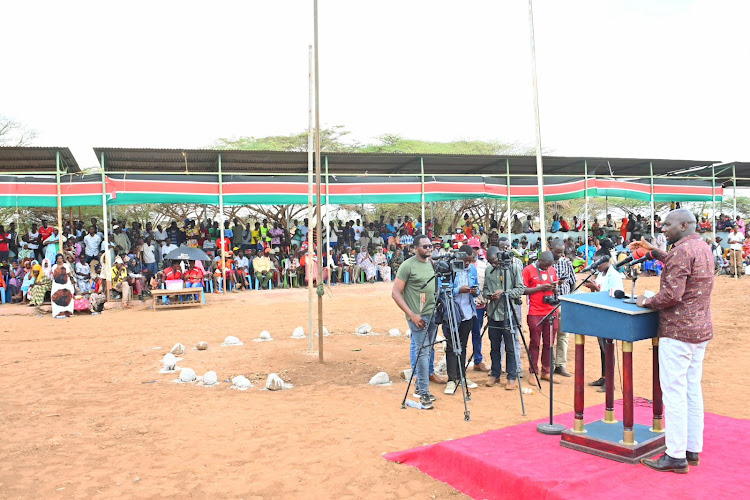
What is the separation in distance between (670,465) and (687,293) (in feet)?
4.02

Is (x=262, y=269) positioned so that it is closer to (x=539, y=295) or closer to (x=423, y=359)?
(x=539, y=295)

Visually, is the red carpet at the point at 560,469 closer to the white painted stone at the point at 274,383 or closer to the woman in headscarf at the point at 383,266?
the white painted stone at the point at 274,383

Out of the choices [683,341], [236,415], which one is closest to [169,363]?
[236,415]

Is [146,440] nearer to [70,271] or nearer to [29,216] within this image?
[70,271]

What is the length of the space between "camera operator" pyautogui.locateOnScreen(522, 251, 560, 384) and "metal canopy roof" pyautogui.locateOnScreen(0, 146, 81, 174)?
13730 mm

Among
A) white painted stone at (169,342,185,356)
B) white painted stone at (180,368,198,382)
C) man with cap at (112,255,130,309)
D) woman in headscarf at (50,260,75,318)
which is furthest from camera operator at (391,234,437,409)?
man with cap at (112,255,130,309)

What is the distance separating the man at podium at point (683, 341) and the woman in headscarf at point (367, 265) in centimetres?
1627

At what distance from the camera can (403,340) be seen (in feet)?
33.5

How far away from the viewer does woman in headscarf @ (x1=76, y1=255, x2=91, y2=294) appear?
15.7 metres

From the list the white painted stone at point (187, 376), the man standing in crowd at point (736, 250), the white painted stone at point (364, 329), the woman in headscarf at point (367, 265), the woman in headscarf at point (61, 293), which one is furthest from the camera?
the man standing in crowd at point (736, 250)

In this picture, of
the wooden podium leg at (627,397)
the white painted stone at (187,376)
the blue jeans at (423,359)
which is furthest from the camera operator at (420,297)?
the white painted stone at (187,376)

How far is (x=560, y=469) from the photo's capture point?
4094 millimetres

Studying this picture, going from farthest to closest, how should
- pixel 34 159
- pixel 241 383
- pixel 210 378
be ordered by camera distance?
pixel 34 159 → pixel 210 378 → pixel 241 383

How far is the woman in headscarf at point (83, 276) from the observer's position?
1566 cm
